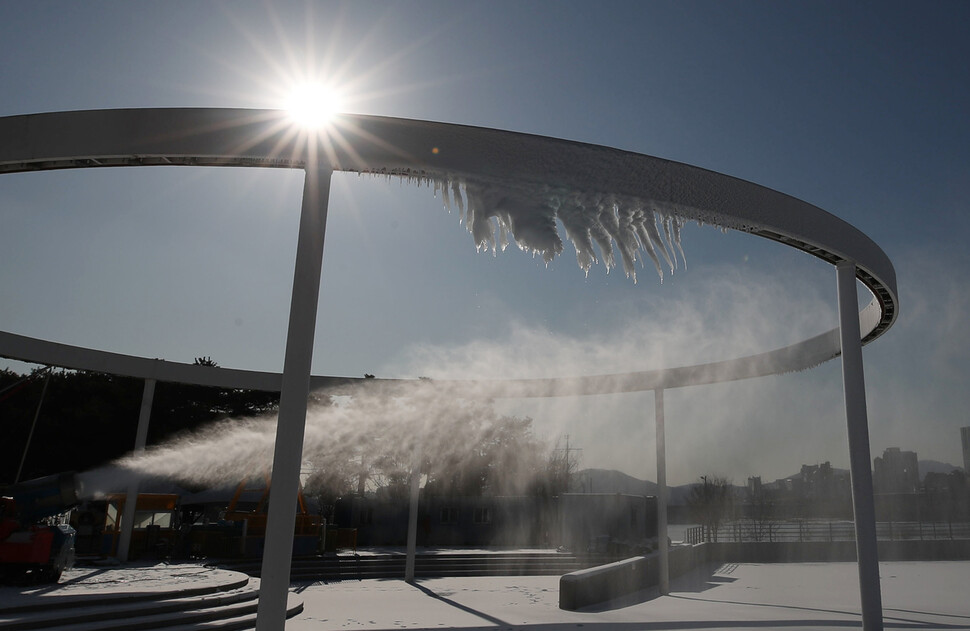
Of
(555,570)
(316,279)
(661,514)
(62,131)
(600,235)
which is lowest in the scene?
(555,570)

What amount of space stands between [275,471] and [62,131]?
328 centimetres

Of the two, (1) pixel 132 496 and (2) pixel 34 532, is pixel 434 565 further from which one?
(2) pixel 34 532

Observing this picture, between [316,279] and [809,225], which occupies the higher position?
[809,225]

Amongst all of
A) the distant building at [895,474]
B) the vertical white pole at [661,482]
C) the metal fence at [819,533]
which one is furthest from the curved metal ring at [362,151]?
the distant building at [895,474]

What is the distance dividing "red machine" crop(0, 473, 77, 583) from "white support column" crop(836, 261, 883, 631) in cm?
1045

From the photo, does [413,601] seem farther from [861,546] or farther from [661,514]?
[861,546]

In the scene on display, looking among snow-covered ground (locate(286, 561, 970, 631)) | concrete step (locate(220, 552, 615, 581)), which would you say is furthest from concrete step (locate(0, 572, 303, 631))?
concrete step (locate(220, 552, 615, 581))

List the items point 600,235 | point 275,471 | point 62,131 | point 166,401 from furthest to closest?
point 166,401 → point 600,235 → point 62,131 → point 275,471

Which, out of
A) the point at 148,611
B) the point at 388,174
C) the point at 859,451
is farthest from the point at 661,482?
the point at 388,174

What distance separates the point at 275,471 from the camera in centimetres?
491

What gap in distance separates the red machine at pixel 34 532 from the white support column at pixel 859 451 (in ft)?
34.3

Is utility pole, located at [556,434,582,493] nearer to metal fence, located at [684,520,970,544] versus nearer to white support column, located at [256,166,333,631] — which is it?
metal fence, located at [684,520,970,544]

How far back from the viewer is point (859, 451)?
7.00 meters

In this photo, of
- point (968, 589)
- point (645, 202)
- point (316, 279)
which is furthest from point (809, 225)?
point (968, 589)
